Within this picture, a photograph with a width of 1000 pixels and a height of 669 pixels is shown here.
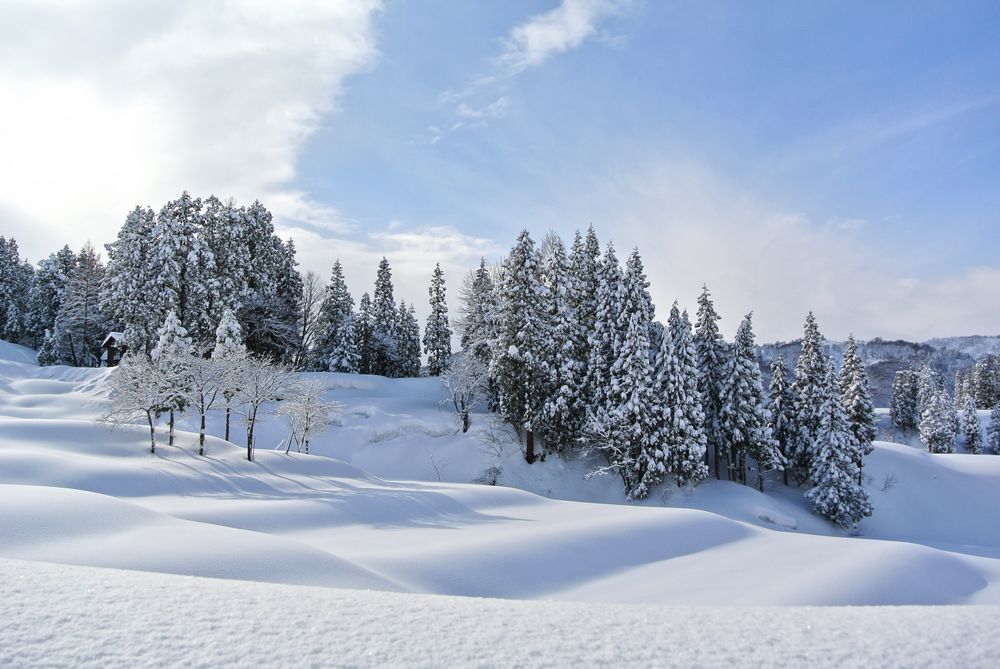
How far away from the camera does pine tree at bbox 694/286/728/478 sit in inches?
1724

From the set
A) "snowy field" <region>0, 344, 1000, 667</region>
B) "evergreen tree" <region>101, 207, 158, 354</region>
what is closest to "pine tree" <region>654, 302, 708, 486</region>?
"snowy field" <region>0, 344, 1000, 667</region>

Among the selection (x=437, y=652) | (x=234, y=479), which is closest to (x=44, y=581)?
(x=437, y=652)

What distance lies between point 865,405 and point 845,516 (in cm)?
1225

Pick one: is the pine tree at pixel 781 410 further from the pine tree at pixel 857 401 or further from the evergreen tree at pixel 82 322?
the evergreen tree at pixel 82 322

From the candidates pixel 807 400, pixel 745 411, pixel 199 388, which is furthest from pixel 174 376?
pixel 807 400

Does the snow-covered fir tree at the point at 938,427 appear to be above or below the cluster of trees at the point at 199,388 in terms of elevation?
below

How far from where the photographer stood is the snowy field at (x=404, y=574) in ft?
16.7

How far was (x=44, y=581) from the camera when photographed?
585cm

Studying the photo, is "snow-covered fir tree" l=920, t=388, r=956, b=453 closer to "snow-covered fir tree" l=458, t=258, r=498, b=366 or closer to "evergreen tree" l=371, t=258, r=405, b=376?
"snow-covered fir tree" l=458, t=258, r=498, b=366

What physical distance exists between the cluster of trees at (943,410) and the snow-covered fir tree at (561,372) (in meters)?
58.7

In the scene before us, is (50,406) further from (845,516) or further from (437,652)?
(845,516)

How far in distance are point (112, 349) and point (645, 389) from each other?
165 ft

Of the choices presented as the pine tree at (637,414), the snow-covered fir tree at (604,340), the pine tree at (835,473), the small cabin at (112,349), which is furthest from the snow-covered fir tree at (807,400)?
the small cabin at (112,349)

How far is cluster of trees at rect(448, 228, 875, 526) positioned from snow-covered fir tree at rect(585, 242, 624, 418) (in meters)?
0.10
